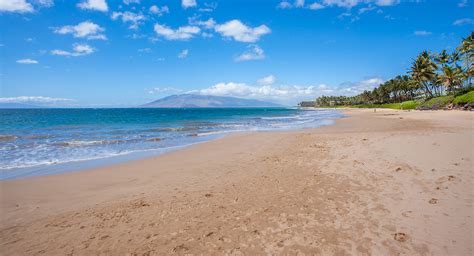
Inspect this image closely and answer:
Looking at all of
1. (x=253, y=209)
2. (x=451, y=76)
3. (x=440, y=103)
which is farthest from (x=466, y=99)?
(x=253, y=209)

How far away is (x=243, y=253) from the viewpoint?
13.8 ft

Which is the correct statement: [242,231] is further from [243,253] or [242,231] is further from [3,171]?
[3,171]

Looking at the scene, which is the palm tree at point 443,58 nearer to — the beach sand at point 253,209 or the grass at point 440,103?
the grass at point 440,103

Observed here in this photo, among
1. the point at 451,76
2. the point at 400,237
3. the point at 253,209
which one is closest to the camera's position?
the point at 400,237

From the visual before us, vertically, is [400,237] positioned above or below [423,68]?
below

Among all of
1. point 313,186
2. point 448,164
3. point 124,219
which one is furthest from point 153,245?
point 448,164

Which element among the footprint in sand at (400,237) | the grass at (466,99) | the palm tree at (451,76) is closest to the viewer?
the footprint in sand at (400,237)

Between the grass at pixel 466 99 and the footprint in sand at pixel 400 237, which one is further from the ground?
the grass at pixel 466 99

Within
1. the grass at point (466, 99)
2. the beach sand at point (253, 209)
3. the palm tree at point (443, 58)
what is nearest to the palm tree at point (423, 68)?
the palm tree at point (443, 58)

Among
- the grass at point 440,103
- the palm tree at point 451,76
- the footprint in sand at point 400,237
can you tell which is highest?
the palm tree at point 451,76

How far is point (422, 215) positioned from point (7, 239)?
29.3 feet

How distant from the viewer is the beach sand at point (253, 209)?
4465mm

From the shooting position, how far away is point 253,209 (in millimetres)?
5945

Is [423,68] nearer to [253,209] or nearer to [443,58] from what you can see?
[443,58]
